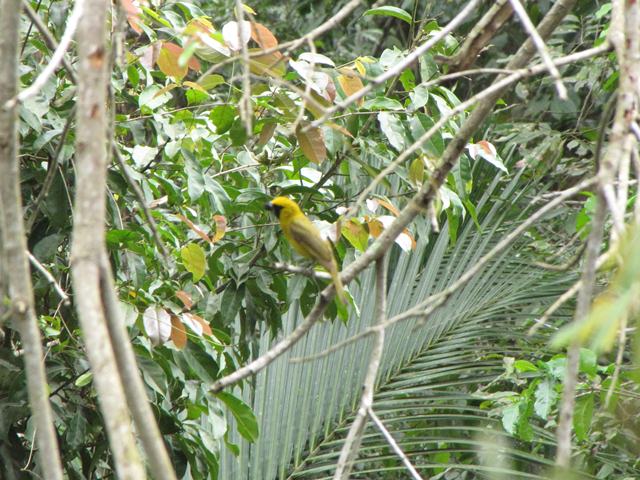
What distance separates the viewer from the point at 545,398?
3.30 m

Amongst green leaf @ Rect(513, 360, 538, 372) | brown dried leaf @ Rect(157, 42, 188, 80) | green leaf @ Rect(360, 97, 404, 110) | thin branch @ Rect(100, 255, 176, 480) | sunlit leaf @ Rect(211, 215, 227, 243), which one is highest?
green leaf @ Rect(360, 97, 404, 110)

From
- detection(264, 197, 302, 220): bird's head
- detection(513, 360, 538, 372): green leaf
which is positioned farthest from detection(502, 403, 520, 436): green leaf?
detection(264, 197, 302, 220): bird's head

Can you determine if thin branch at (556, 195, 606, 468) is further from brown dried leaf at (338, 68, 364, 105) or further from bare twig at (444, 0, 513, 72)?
brown dried leaf at (338, 68, 364, 105)

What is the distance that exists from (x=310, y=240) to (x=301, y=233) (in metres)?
0.05

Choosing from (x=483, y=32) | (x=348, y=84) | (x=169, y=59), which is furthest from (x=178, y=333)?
(x=483, y=32)

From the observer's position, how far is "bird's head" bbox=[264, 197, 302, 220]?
10.4 feet

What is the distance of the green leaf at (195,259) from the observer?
289cm

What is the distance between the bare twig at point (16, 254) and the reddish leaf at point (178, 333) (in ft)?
4.61

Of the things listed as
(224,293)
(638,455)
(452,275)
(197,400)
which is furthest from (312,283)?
(638,455)

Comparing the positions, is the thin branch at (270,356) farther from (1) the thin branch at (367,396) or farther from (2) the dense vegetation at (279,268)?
(2) the dense vegetation at (279,268)

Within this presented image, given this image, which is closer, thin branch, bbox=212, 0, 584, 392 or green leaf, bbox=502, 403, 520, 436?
thin branch, bbox=212, 0, 584, 392

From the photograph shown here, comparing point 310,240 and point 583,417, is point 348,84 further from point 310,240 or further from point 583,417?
point 583,417

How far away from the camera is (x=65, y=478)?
318cm

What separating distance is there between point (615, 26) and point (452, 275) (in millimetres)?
2344
